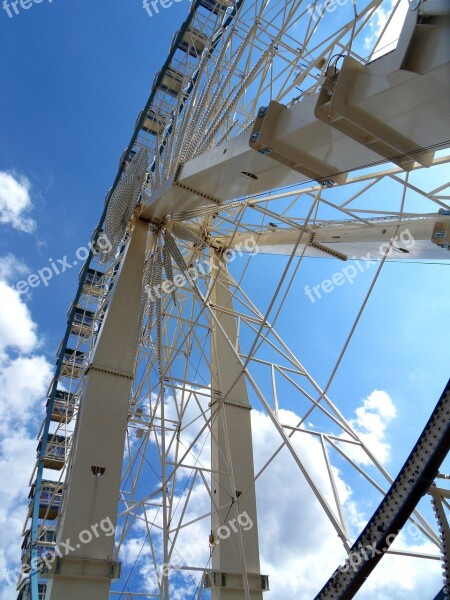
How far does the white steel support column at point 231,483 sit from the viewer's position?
1168cm

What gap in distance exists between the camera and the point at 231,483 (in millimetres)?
12391

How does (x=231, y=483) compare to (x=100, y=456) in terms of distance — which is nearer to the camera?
(x=100, y=456)

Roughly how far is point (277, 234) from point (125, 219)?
15.0 ft

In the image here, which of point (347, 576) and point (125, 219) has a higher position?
point (125, 219)

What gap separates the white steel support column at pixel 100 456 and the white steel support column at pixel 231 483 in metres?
2.18

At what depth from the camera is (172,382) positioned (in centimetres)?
1430

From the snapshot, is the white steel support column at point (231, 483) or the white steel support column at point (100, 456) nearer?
the white steel support column at point (100, 456)

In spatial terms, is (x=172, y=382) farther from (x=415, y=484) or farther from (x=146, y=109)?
(x=415, y=484)

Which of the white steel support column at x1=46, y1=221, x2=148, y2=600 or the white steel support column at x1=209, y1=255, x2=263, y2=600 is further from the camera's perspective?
the white steel support column at x1=209, y1=255, x2=263, y2=600

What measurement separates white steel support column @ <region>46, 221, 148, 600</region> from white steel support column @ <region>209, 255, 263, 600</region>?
2185mm

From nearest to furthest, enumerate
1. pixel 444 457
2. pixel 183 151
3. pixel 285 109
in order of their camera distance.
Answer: pixel 444 457, pixel 285 109, pixel 183 151

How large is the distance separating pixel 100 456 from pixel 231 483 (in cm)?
285

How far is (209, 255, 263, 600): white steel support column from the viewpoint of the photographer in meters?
11.7

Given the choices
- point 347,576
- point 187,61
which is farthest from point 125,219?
point 347,576
